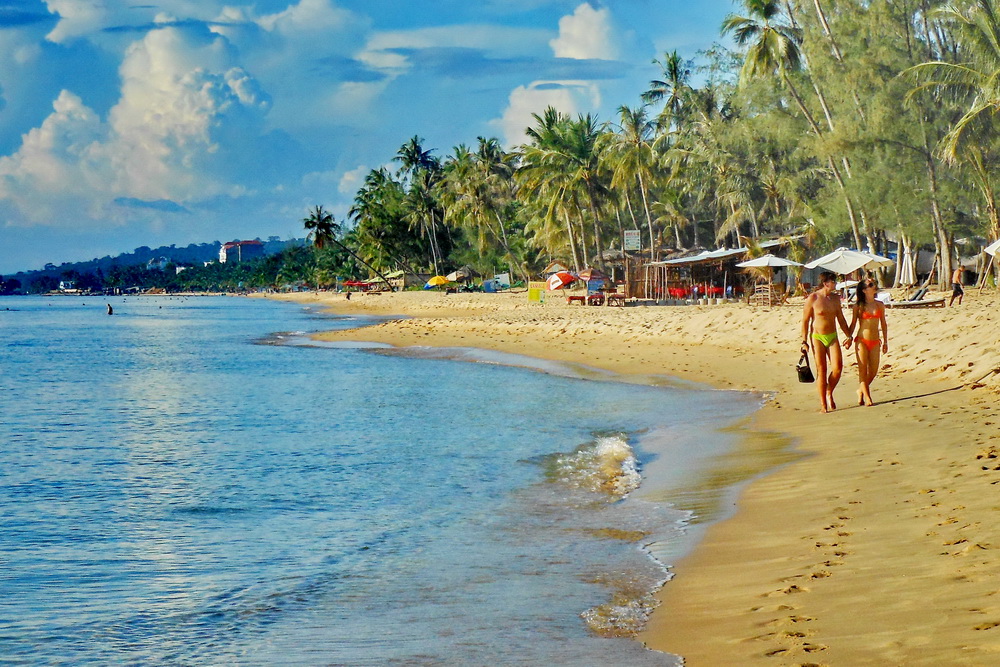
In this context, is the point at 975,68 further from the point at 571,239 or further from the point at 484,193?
the point at 484,193

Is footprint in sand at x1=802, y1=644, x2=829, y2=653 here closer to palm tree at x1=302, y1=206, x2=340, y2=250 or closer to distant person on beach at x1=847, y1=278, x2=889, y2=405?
distant person on beach at x1=847, y1=278, x2=889, y2=405

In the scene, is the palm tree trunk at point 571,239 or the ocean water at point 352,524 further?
the palm tree trunk at point 571,239

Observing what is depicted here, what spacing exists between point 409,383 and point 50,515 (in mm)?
12697

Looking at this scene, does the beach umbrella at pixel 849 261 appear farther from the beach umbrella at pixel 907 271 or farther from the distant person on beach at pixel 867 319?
the distant person on beach at pixel 867 319

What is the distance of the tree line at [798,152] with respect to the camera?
118 ft

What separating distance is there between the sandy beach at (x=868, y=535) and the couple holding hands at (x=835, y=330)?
387 millimetres

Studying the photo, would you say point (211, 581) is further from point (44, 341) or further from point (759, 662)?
point (44, 341)

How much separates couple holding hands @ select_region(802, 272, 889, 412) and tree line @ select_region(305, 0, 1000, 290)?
21493 millimetres

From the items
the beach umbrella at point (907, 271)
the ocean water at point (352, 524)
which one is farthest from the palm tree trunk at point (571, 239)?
the ocean water at point (352, 524)

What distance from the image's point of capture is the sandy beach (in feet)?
15.3

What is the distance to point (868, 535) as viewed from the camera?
655 centimetres

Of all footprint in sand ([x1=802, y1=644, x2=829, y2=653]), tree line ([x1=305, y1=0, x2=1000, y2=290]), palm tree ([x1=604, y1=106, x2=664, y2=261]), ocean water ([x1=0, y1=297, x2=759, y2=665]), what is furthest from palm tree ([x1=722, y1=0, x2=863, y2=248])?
footprint in sand ([x1=802, y1=644, x2=829, y2=653])

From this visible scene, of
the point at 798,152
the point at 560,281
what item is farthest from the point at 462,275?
the point at 798,152

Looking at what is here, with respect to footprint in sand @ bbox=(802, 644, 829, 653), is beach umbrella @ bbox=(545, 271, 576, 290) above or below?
above
